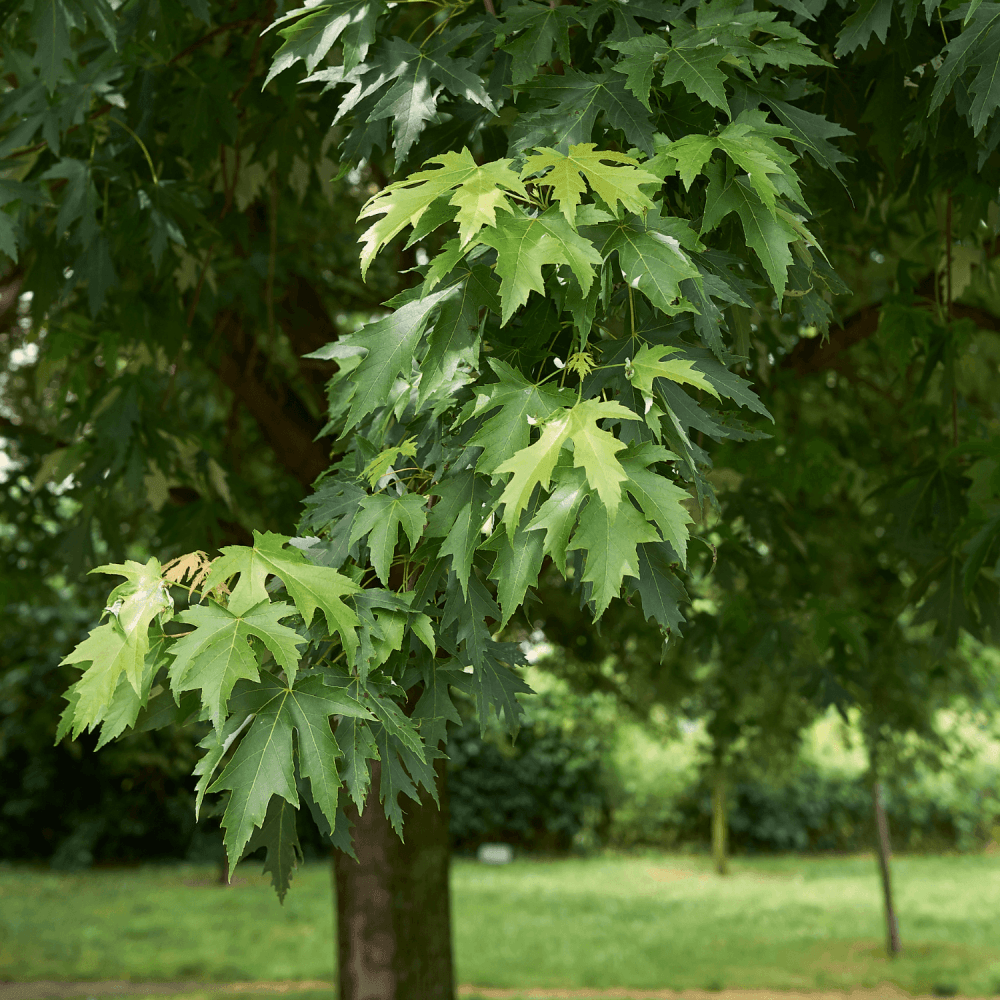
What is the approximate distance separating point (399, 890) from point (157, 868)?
34.3 feet

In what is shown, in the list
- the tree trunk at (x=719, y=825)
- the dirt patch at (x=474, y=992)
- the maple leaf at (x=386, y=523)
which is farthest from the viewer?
the tree trunk at (x=719, y=825)

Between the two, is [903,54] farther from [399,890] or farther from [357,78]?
[399,890]

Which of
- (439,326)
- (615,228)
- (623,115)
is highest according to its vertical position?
(623,115)

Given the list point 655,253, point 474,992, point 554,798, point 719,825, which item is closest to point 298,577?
point 655,253

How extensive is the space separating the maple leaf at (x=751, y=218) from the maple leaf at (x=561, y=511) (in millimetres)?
492

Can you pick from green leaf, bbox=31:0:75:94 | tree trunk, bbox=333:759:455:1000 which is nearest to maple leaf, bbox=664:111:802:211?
green leaf, bbox=31:0:75:94

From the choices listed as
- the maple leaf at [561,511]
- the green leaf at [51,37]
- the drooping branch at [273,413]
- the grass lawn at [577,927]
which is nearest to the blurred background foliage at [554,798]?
the grass lawn at [577,927]

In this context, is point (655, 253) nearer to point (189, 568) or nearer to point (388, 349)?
point (388, 349)

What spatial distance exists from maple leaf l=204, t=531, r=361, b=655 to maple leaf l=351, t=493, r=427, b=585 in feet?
0.24

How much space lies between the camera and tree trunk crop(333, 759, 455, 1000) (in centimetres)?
473

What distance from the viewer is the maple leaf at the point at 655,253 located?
1.47m

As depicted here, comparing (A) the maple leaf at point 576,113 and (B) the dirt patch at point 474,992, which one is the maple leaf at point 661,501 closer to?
(A) the maple leaf at point 576,113

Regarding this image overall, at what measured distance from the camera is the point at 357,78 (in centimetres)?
192

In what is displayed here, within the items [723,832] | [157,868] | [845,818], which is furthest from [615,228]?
[845,818]
